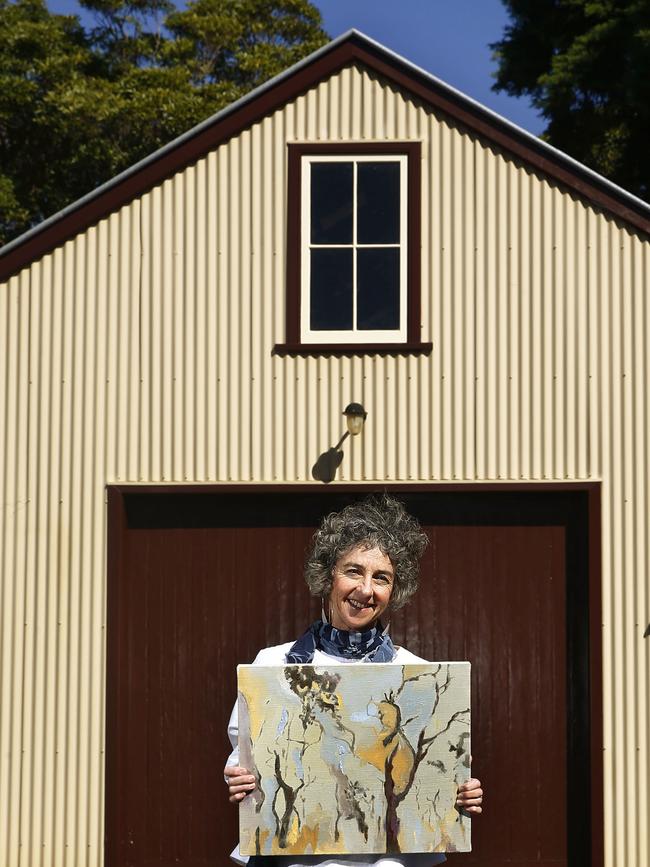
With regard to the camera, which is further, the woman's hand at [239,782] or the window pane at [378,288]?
the window pane at [378,288]

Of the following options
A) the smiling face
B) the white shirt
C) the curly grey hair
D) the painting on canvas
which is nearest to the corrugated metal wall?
the curly grey hair

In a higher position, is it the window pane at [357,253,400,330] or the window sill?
the window pane at [357,253,400,330]

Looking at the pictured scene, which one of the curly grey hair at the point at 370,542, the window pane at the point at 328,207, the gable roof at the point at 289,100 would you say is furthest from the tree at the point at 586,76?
the curly grey hair at the point at 370,542

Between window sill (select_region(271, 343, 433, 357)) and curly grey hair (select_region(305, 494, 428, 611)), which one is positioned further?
window sill (select_region(271, 343, 433, 357))

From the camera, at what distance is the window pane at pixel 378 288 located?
28.1 feet

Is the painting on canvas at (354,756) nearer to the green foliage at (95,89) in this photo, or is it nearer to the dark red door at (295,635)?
the dark red door at (295,635)

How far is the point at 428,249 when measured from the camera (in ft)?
28.0

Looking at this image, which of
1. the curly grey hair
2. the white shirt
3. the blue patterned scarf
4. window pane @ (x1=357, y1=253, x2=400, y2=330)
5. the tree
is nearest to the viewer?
the white shirt

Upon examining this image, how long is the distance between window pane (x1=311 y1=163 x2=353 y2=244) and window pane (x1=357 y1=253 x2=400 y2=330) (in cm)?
21

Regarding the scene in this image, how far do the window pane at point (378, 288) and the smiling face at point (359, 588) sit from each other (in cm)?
389

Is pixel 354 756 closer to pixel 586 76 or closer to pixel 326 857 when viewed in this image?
pixel 326 857

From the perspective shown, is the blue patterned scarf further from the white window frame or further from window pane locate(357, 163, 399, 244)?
window pane locate(357, 163, 399, 244)

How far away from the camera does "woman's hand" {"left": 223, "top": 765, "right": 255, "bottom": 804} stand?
448 centimetres

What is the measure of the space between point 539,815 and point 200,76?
20.2m
